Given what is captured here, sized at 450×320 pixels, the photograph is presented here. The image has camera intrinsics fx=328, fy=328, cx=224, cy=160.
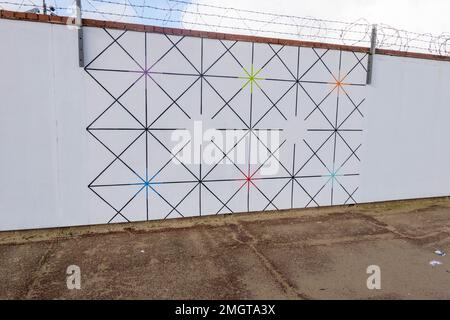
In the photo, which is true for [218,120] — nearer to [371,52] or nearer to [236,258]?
[236,258]

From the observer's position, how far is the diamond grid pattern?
570 centimetres

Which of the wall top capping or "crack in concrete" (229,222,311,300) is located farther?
the wall top capping

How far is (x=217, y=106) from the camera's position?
625cm

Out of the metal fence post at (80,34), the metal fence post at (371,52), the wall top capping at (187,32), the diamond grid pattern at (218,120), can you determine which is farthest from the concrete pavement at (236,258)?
the wall top capping at (187,32)

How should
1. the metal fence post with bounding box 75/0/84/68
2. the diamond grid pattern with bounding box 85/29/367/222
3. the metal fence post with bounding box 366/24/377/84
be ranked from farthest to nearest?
1. the metal fence post with bounding box 366/24/377/84
2. the diamond grid pattern with bounding box 85/29/367/222
3. the metal fence post with bounding box 75/0/84/68

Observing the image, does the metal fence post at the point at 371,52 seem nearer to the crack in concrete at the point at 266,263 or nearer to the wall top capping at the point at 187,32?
the wall top capping at the point at 187,32

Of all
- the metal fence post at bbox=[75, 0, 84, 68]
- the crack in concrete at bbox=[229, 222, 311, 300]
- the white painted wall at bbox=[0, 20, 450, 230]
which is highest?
the metal fence post at bbox=[75, 0, 84, 68]

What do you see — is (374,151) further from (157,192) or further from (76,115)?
(76,115)

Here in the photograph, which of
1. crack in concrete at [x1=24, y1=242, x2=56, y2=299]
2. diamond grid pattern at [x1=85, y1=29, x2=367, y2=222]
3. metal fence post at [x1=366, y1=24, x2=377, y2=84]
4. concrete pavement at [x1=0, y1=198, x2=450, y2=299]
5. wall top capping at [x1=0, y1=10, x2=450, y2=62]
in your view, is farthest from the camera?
metal fence post at [x1=366, y1=24, x2=377, y2=84]

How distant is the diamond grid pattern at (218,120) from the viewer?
570 centimetres

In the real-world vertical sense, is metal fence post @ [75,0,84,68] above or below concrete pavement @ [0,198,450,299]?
above

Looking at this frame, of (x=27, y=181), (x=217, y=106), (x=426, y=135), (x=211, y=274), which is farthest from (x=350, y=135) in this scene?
(x=27, y=181)

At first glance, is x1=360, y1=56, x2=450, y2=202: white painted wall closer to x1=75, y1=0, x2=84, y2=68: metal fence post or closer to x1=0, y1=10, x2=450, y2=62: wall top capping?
x1=0, y1=10, x2=450, y2=62: wall top capping

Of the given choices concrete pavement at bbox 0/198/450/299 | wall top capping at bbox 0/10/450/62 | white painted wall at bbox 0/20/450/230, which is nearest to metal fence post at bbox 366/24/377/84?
Result: wall top capping at bbox 0/10/450/62
